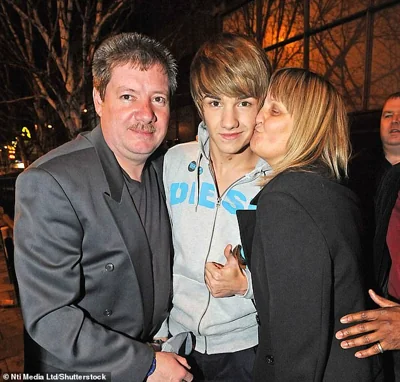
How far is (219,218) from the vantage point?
1.97 metres

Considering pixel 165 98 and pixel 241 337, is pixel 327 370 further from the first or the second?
pixel 165 98

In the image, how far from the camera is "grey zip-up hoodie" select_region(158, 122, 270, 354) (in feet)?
6.28

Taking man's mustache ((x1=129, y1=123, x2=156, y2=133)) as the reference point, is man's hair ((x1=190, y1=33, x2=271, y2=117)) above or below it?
above

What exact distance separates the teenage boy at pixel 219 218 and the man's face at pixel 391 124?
186 centimetres

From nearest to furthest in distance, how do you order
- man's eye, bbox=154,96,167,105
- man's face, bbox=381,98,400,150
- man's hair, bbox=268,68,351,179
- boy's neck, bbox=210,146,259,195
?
man's hair, bbox=268,68,351,179, man's eye, bbox=154,96,167,105, boy's neck, bbox=210,146,259,195, man's face, bbox=381,98,400,150

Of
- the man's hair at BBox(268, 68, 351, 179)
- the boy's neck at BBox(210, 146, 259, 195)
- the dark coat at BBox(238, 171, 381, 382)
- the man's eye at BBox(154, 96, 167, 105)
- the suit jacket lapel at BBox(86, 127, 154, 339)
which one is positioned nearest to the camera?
the dark coat at BBox(238, 171, 381, 382)

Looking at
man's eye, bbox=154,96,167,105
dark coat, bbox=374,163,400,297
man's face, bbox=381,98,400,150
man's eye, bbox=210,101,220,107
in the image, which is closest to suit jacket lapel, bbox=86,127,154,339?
man's eye, bbox=154,96,167,105

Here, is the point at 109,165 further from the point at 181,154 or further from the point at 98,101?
the point at 181,154

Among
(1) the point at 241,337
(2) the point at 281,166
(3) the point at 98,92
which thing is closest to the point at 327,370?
(1) the point at 241,337

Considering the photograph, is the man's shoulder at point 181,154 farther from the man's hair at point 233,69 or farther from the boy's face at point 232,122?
the man's hair at point 233,69

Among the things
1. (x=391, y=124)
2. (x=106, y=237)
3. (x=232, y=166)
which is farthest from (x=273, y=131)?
(x=391, y=124)

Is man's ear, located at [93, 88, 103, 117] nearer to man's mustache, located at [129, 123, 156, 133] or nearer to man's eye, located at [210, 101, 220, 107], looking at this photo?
man's mustache, located at [129, 123, 156, 133]

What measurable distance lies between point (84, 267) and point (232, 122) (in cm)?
113

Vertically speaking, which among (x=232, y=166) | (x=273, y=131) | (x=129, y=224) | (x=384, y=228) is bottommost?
(x=384, y=228)
